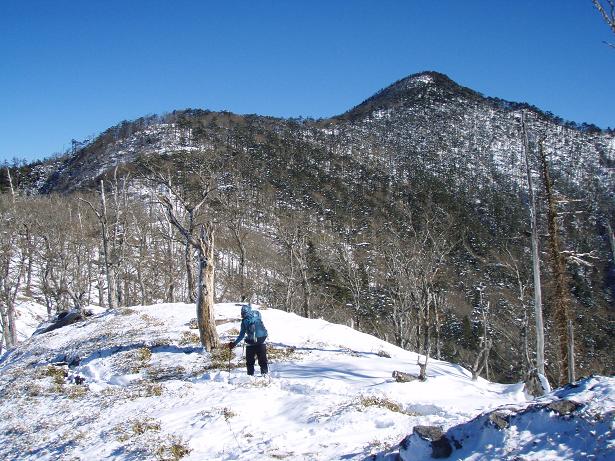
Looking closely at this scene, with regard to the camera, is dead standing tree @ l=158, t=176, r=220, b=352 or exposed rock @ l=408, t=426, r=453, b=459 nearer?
exposed rock @ l=408, t=426, r=453, b=459

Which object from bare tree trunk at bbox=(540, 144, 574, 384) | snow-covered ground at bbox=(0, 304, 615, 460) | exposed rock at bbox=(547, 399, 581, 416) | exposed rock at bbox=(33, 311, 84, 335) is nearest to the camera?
exposed rock at bbox=(547, 399, 581, 416)

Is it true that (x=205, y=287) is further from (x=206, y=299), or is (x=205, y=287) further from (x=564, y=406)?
(x=564, y=406)

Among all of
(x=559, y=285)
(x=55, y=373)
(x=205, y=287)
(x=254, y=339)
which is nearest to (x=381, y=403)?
(x=254, y=339)

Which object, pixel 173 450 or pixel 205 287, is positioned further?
pixel 205 287

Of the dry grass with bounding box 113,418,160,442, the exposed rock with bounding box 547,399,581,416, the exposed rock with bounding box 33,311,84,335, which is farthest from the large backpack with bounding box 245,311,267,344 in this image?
the exposed rock with bounding box 33,311,84,335

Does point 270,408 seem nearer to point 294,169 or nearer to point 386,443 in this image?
point 386,443

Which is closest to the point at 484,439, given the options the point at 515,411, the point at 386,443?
the point at 515,411

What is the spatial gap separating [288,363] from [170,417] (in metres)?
4.37

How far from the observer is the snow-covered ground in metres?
5.36

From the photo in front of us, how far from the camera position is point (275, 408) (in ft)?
30.7

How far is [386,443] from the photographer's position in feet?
23.4

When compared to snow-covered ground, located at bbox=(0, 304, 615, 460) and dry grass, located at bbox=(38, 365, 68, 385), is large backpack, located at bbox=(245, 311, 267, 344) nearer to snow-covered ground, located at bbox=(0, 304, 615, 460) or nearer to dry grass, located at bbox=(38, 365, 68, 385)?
→ snow-covered ground, located at bbox=(0, 304, 615, 460)

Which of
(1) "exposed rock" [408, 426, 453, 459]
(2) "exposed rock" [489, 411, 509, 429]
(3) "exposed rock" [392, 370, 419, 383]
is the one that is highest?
(2) "exposed rock" [489, 411, 509, 429]

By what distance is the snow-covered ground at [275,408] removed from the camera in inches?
211
